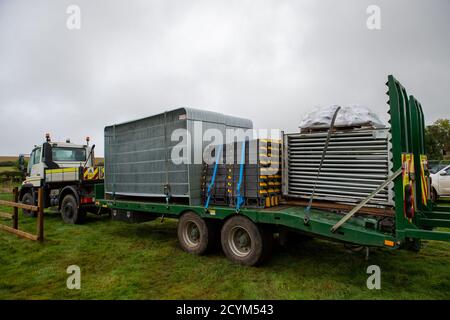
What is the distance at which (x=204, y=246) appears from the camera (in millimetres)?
5988

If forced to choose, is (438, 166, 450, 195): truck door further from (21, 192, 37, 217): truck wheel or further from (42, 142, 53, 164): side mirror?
(21, 192, 37, 217): truck wheel

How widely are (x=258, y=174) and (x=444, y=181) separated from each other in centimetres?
1164

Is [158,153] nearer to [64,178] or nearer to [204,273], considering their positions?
[204,273]

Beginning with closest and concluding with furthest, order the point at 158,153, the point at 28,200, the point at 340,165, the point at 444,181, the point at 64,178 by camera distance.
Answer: the point at 340,165
the point at 158,153
the point at 64,178
the point at 28,200
the point at 444,181

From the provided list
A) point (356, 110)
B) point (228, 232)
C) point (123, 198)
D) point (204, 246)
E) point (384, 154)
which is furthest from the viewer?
point (123, 198)

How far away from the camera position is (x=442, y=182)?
13.2 meters

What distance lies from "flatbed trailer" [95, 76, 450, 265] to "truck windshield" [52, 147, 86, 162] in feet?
19.9

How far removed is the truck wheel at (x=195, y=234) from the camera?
599 centimetres

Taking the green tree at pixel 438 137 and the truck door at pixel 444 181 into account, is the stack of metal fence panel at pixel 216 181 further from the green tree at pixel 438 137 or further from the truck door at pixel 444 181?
the green tree at pixel 438 137

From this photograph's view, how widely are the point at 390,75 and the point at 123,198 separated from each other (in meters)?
6.80

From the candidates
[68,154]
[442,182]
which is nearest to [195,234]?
[68,154]

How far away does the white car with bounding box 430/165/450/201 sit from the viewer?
13.1 m
